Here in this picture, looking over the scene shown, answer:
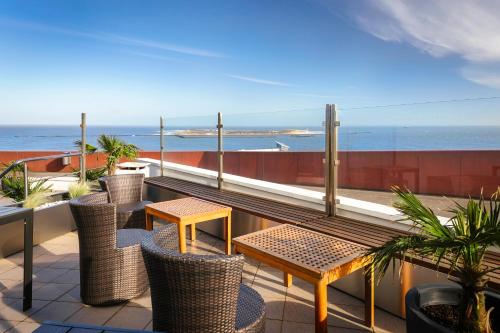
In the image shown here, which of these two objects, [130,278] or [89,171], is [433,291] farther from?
[89,171]

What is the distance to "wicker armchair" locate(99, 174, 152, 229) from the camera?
3826 mm

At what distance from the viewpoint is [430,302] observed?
168cm

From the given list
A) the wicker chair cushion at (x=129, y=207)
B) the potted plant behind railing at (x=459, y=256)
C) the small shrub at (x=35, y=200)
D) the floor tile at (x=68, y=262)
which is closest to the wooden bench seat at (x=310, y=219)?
the potted plant behind railing at (x=459, y=256)

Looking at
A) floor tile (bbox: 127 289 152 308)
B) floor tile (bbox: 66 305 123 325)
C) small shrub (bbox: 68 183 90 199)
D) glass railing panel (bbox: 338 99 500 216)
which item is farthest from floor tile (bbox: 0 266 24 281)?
glass railing panel (bbox: 338 99 500 216)

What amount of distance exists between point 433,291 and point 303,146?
2.42 metres

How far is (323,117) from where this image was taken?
11.5 feet

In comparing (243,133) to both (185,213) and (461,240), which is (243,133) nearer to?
(185,213)

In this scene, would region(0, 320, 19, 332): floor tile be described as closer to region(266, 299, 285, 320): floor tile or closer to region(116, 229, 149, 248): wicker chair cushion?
region(116, 229, 149, 248): wicker chair cushion

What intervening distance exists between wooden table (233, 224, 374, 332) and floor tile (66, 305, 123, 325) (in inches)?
46.1

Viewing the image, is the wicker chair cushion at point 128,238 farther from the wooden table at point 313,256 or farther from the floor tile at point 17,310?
the wooden table at point 313,256

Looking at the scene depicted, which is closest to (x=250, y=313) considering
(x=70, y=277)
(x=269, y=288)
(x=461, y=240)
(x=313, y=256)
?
(x=313, y=256)

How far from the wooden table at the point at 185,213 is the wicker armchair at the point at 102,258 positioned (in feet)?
1.96

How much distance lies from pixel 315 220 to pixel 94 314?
2.08m

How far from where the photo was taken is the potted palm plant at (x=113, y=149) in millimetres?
6742
